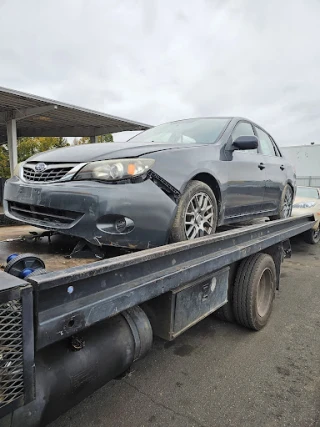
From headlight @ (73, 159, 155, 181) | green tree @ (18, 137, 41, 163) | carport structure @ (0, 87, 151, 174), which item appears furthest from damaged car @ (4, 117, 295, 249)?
green tree @ (18, 137, 41, 163)

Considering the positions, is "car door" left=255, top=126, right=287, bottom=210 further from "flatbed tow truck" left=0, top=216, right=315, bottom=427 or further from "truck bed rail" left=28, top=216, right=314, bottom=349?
"truck bed rail" left=28, top=216, right=314, bottom=349

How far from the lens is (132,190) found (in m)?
2.27

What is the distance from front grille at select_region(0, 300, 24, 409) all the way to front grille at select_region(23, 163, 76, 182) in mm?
1234

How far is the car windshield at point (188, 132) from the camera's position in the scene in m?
3.45

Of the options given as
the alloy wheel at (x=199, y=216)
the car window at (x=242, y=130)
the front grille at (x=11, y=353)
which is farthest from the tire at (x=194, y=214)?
the front grille at (x=11, y=353)

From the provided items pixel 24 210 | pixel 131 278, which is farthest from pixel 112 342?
pixel 24 210

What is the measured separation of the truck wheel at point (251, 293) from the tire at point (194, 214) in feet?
2.25

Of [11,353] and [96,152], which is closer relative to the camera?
[11,353]

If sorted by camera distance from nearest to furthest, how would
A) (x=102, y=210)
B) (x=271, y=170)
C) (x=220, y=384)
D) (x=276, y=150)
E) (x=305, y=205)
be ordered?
(x=102, y=210), (x=220, y=384), (x=271, y=170), (x=276, y=150), (x=305, y=205)

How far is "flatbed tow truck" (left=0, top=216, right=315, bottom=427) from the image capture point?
1290 millimetres

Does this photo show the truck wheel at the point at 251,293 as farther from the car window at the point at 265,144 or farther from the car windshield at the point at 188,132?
the car window at the point at 265,144

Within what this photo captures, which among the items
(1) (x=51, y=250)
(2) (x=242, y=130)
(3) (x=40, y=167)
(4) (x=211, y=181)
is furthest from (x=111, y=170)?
(2) (x=242, y=130)

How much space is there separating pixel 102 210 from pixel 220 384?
65.7 inches

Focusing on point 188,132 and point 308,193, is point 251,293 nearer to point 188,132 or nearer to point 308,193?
point 188,132
